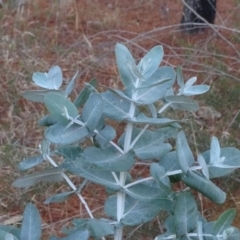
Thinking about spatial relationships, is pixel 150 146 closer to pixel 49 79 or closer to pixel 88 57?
pixel 49 79

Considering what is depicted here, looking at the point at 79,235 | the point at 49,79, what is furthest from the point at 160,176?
the point at 49,79

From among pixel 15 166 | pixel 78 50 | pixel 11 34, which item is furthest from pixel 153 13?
pixel 15 166

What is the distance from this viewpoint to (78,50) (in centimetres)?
304

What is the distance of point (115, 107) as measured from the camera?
0.97m

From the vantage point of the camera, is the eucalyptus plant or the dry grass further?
the dry grass

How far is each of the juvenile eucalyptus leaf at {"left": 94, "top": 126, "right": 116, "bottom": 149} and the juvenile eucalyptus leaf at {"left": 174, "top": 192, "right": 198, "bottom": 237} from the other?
14 centimetres

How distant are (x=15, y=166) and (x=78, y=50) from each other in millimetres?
1008

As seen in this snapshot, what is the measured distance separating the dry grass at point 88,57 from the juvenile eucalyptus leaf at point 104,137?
960 mm

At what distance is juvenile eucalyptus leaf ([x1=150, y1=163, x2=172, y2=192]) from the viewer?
937 millimetres

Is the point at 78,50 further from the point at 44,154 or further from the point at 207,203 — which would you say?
the point at 44,154

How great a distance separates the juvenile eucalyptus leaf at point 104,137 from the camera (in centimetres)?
97

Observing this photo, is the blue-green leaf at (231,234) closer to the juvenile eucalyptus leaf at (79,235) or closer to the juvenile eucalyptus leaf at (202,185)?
the juvenile eucalyptus leaf at (202,185)

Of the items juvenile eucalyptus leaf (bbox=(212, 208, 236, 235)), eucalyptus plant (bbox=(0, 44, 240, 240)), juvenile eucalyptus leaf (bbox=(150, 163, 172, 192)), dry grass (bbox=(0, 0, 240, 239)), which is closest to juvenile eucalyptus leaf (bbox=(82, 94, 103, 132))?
eucalyptus plant (bbox=(0, 44, 240, 240))

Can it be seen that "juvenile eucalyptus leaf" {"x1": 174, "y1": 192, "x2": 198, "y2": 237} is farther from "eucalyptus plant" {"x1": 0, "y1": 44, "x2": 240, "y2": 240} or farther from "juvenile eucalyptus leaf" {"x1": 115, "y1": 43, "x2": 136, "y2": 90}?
"juvenile eucalyptus leaf" {"x1": 115, "y1": 43, "x2": 136, "y2": 90}
